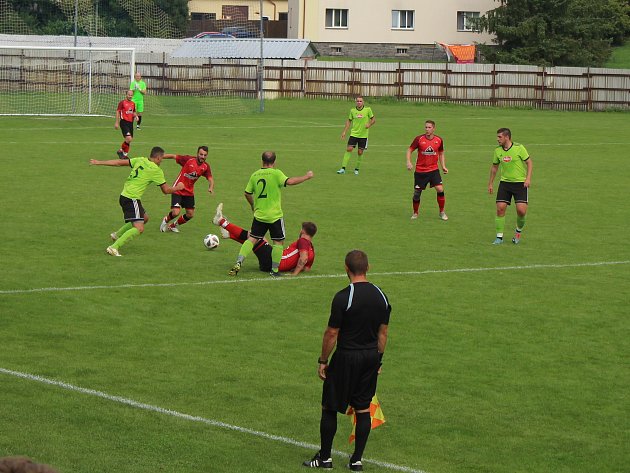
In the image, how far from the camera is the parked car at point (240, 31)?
90.2 m

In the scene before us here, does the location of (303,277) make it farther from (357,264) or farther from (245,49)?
(245,49)

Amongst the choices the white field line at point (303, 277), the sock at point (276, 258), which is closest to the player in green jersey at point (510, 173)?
the white field line at point (303, 277)

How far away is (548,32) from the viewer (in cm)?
7506

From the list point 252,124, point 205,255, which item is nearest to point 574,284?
point 205,255

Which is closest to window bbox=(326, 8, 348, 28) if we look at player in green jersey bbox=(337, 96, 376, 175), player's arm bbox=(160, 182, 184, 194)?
player in green jersey bbox=(337, 96, 376, 175)

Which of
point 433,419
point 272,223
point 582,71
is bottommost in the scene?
point 433,419

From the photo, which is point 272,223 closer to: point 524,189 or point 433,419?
point 524,189

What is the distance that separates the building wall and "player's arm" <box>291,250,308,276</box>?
68.4 metres

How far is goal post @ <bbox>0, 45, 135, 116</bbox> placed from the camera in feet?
175

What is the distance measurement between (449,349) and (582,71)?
2099 inches

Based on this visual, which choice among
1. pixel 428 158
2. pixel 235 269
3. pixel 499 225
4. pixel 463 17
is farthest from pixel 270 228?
pixel 463 17

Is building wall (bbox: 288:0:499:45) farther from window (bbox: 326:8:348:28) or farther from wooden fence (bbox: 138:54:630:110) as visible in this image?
wooden fence (bbox: 138:54:630:110)

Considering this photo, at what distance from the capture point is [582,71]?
64.2 meters

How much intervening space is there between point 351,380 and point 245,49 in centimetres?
6660
